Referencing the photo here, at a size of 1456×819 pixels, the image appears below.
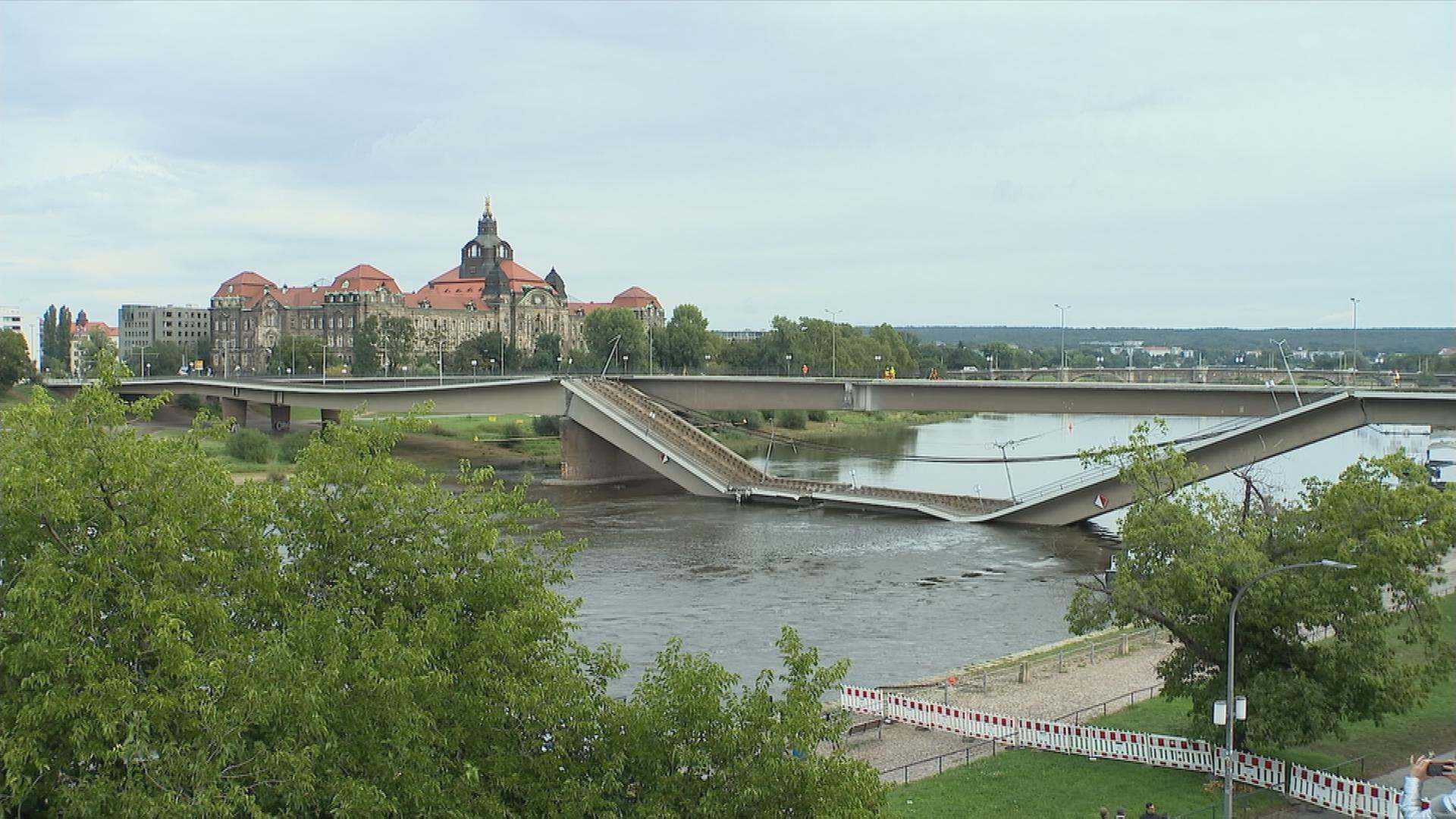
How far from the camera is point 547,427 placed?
396ft

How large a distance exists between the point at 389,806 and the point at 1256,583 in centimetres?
1635

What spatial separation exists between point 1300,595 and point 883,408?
190ft

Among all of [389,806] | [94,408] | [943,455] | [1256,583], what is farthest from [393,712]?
[943,455]

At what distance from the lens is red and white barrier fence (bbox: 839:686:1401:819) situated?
24.6 meters

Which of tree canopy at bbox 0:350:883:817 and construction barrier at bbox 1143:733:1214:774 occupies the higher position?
tree canopy at bbox 0:350:883:817

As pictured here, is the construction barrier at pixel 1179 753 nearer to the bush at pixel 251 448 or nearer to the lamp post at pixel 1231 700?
the lamp post at pixel 1231 700

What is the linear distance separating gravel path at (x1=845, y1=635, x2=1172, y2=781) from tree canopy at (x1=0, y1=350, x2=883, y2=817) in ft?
31.3

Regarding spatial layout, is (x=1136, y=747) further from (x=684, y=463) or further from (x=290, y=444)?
(x=290, y=444)

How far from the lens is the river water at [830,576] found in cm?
4191

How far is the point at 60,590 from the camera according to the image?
54.9 ft

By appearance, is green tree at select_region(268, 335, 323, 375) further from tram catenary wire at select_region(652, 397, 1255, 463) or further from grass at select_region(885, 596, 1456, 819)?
Answer: grass at select_region(885, 596, 1456, 819)

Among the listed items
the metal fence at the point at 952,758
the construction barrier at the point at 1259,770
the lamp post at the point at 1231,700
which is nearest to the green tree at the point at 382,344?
the metal fence at the point at 952,758

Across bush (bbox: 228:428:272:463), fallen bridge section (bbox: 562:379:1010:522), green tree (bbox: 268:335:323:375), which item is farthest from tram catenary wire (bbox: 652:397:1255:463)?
green tree (bbox: 268:335:323:375)

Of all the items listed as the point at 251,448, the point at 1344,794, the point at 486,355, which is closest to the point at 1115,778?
the point at 1344,794
